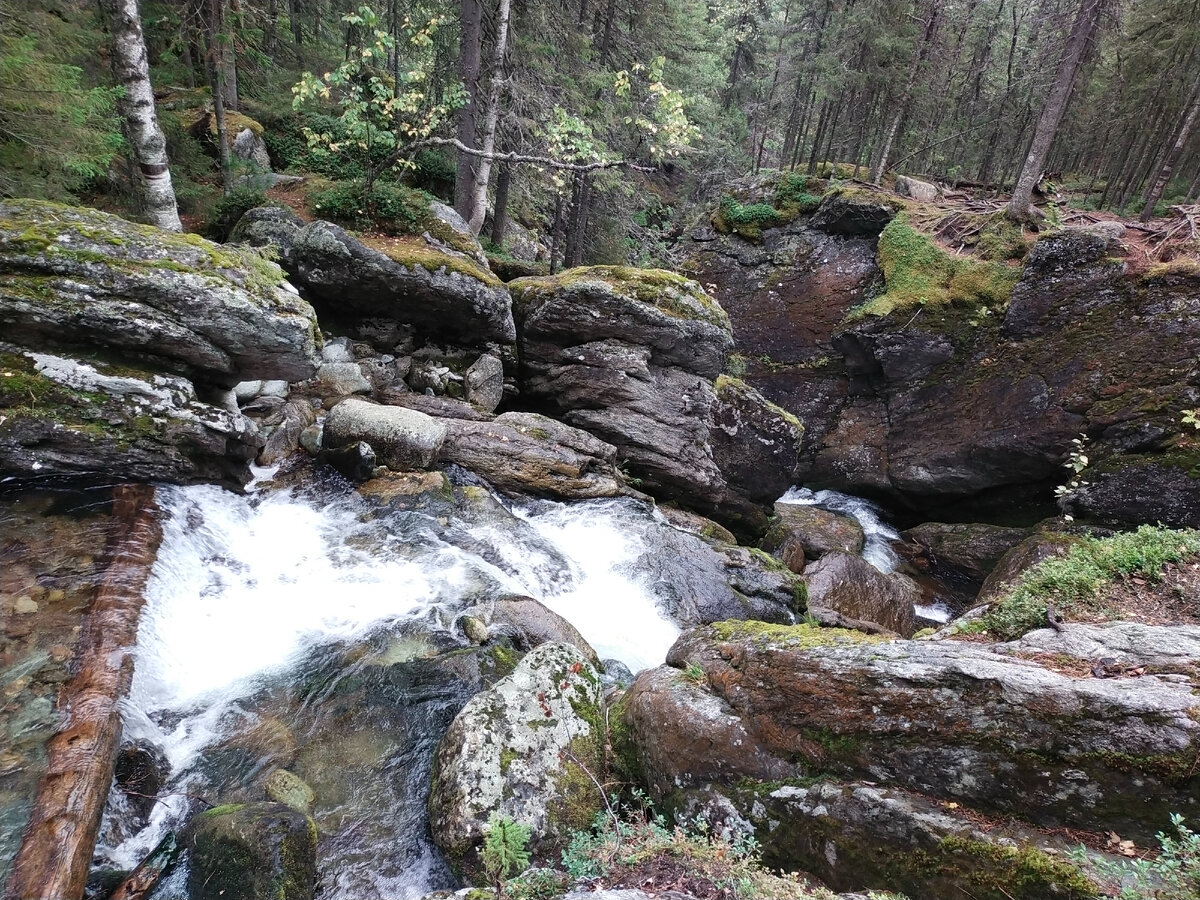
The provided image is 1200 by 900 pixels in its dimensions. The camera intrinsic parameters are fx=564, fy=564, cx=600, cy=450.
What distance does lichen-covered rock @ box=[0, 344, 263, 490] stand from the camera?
20.4ft

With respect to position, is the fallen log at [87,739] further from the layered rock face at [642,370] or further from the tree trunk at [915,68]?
the tree trunk at [915,68]

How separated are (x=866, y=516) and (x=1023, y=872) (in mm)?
15740

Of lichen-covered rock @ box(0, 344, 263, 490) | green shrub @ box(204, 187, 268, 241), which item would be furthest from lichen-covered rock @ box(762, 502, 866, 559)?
green shrub @ box(204, 187, 268, 241)

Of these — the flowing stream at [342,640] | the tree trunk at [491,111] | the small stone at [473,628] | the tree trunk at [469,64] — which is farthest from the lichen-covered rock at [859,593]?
the tree trunk at [469,64]

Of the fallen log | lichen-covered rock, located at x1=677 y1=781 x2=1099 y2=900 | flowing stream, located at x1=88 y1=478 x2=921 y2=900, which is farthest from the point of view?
flowing stream, located at x1=88 y1=478 x2=921 y2=900

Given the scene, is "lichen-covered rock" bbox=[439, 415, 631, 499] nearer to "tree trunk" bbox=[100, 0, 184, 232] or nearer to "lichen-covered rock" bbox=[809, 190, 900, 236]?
"tree trunk" bbox=[100, 0, 184, 232]

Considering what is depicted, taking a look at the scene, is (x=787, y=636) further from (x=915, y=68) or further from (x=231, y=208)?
(x=915, y=68)

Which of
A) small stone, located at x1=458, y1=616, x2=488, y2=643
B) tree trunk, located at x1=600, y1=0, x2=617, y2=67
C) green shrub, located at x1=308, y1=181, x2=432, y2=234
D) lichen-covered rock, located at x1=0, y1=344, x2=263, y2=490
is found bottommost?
small stone, located at x1=458, y1=616, x2=488, y2=643

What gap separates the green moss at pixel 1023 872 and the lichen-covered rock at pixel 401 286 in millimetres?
11401

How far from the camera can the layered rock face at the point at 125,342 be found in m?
6.31

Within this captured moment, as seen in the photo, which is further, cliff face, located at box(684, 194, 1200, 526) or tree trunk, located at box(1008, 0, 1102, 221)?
tree trunk, located at box(1008, 0, 1102, 221)

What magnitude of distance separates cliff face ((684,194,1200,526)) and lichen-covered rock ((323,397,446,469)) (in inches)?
533

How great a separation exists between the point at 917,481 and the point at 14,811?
18.5 m

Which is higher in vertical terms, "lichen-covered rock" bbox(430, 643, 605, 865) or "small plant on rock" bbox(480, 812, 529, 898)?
"small plant on rock" bbox(480, 812, 529, 898)
